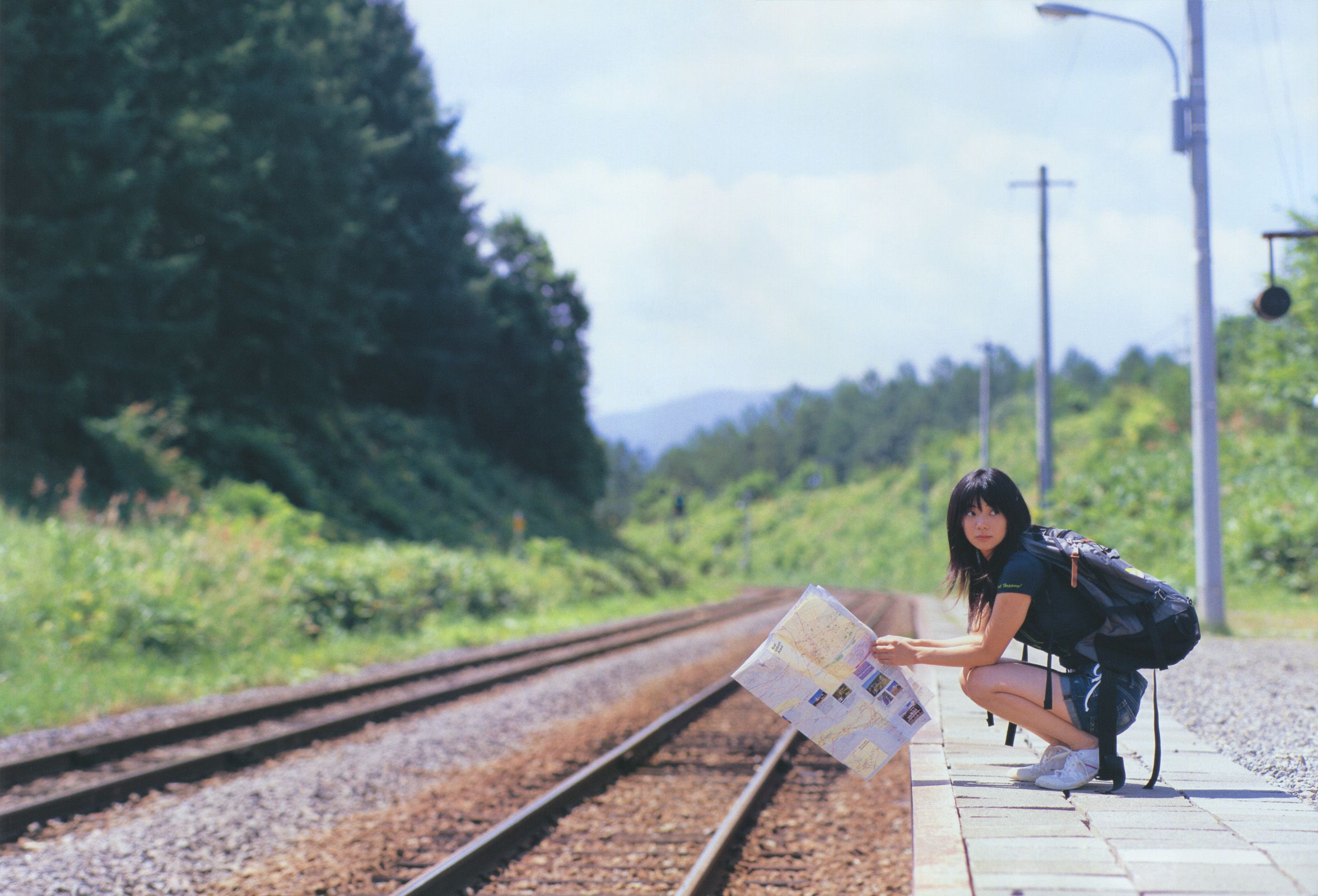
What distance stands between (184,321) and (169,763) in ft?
59.8

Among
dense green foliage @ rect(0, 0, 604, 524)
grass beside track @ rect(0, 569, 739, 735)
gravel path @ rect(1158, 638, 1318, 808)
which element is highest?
dense green foliage @ rect(0, 0, 604, 524)

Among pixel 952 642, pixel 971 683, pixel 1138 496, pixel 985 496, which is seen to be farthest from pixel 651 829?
pixel 1138 496

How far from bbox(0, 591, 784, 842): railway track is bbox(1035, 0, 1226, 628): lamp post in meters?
8.36

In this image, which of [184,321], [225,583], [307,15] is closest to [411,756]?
[225,583]

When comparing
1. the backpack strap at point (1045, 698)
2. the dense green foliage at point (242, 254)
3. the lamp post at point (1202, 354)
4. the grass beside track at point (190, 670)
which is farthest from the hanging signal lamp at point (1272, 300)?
the dense green foliage at point (242, 254)

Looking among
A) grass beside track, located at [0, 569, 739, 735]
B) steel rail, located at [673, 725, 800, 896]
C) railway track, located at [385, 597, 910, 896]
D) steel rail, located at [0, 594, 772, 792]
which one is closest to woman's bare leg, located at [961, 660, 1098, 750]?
railway track, located at [385, 597, 910, 896]

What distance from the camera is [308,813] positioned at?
676cm

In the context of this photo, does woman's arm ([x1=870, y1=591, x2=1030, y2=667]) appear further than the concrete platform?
Yes

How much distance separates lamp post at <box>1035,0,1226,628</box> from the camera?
13.6 meters

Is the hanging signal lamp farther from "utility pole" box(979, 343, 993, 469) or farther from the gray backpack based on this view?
"utility pole" box(979, 343, 993, 469)

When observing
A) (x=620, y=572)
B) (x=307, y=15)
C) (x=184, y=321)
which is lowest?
(x=620, y=572)

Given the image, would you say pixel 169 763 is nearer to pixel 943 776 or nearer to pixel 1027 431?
pixel 943 776

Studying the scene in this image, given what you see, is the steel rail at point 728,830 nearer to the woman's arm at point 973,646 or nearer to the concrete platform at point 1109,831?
the concrete platform at point 1109,831

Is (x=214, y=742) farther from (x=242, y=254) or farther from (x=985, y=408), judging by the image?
(x=985, y=408)
